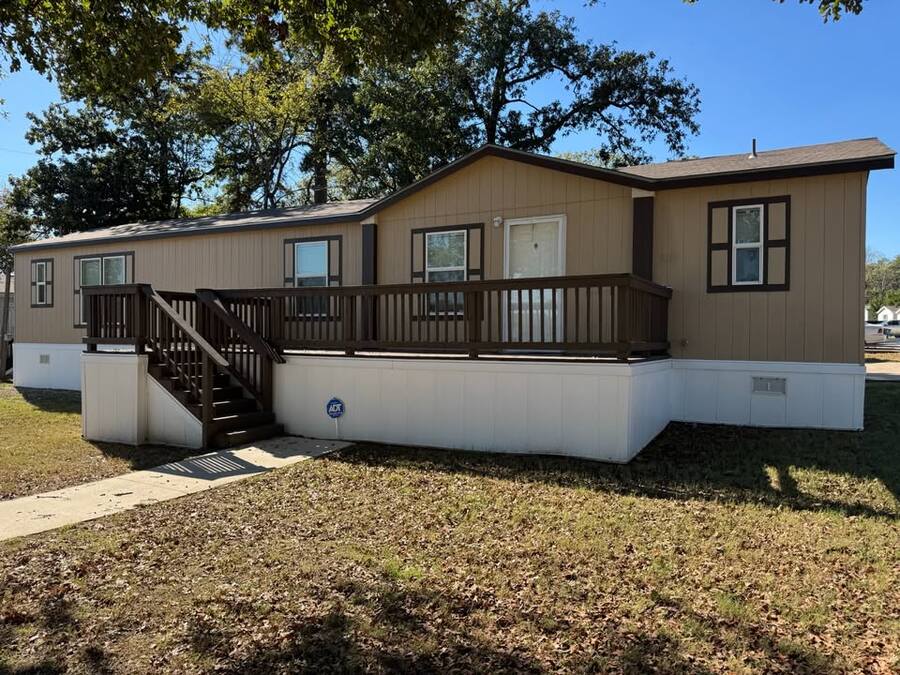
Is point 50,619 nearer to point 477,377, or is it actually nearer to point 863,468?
point 477,377

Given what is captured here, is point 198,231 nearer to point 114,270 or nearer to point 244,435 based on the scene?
point 114,270

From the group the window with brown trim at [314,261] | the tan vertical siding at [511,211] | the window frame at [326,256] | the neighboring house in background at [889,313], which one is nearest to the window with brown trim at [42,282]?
the window with brown trim at [314,261]

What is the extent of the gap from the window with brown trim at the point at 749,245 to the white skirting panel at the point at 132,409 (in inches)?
277

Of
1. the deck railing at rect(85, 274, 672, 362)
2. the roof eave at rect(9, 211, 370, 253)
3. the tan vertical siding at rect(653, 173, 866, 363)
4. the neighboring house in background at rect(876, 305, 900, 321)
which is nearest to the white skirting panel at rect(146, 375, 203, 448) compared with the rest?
the deck railing at rect(85, 274, 672, 362)

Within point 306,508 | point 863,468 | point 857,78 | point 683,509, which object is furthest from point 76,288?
point 857,78

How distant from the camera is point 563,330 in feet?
21.8

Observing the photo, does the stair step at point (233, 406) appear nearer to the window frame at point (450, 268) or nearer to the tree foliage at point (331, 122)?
the window frame at point (450, 268)

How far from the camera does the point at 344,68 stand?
639 cm

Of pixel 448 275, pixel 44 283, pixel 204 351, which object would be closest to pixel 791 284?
pixel 448 275

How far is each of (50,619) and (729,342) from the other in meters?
7.85

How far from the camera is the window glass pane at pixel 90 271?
14.0m

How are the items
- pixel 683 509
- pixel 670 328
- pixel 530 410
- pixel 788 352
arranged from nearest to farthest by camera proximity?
pixel 683 509 < pixel 530 410 < pixel 788 352 < pixel 670 328

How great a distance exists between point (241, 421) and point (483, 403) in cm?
313

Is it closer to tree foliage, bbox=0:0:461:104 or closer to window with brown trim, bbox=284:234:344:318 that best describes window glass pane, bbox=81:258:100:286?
window with brown trim, bbox=284:234:344:318
